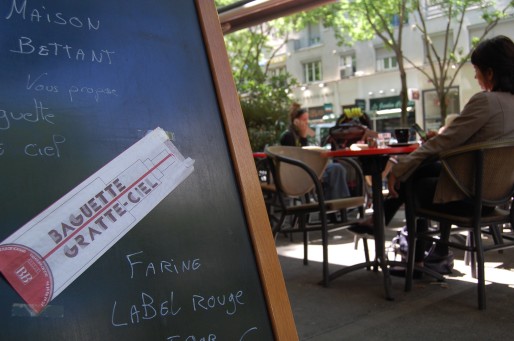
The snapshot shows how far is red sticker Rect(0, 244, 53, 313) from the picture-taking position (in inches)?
51.9

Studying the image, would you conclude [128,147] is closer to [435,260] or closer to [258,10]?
[435,260]

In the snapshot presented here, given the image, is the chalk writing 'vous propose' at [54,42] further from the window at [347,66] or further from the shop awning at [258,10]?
the window at [347,66]

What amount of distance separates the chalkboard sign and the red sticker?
18mm

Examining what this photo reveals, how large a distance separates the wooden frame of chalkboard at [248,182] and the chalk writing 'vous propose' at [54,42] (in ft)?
1.22

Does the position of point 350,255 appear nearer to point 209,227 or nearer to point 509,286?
point 509,286

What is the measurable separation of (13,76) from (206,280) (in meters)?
0.78

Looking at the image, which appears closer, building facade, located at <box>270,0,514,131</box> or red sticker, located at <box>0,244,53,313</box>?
red sticker, located at <box>0,244,53,313</box>

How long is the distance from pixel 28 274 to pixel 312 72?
36316 millimetres

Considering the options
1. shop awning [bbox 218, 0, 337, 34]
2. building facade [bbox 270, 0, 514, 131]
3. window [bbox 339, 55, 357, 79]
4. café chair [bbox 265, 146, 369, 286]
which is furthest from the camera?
window [bbox 339, 55, 357, 79]

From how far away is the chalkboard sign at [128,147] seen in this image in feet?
4.63

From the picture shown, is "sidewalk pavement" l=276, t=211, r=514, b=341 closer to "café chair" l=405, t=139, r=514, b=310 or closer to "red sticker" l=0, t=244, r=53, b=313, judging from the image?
"café chair" l=405, t=139, r=514, b=310

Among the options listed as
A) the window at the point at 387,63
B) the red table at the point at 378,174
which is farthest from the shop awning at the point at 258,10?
the window at the point at 387,63

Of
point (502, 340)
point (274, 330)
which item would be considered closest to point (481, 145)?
point (502, 340)

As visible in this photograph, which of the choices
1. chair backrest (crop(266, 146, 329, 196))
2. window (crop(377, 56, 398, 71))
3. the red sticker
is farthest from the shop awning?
window (crop(377, 56, 398, 71))
